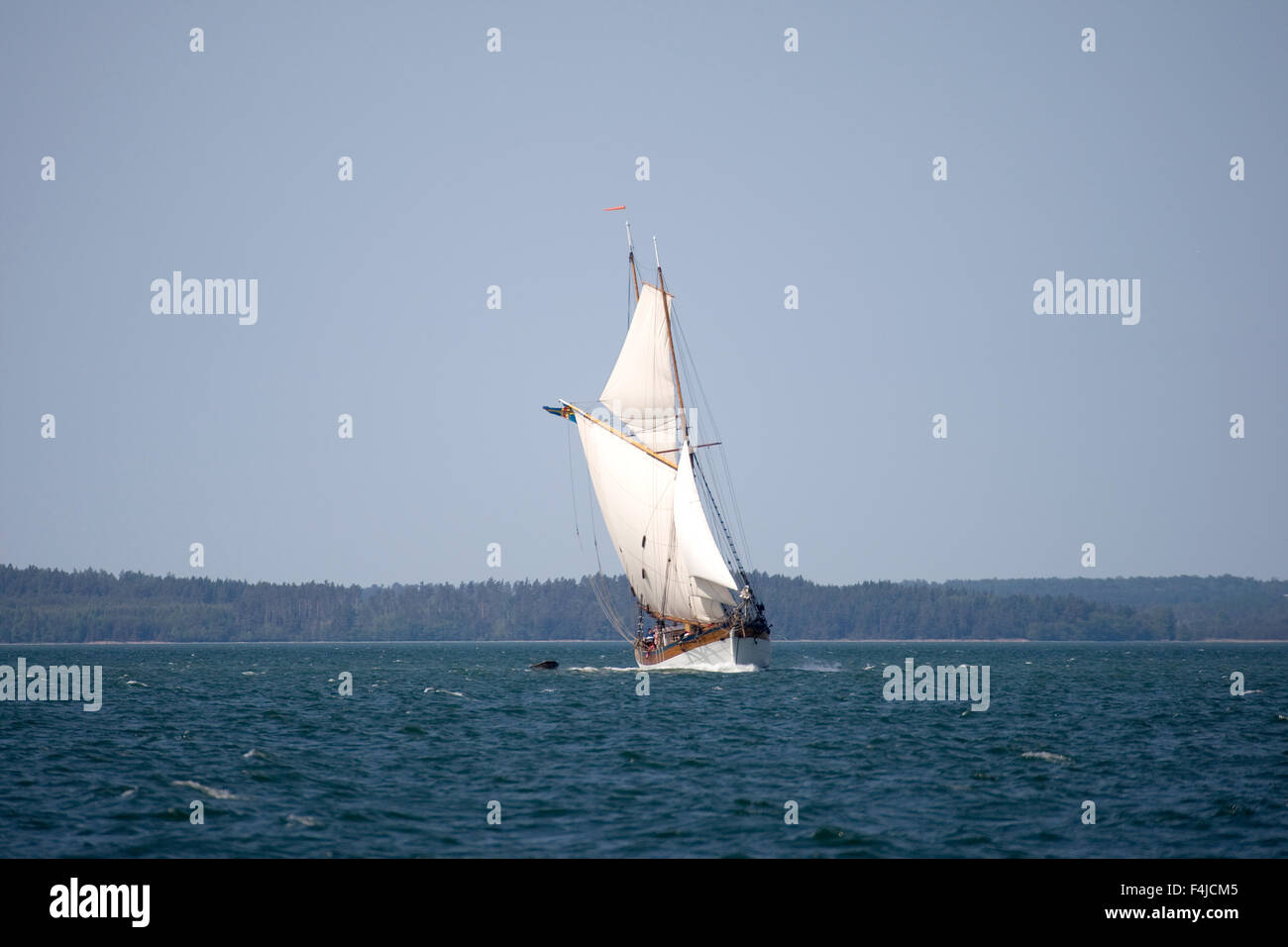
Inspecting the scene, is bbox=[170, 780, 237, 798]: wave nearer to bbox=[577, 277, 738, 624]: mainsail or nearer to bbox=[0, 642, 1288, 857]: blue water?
bbox=[0, 642, 1288, 857]: blue water

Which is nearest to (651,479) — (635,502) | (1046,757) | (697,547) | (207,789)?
(635,502)

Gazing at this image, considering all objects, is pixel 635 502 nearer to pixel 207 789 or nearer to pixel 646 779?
pixel 646 779

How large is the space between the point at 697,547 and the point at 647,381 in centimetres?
1220

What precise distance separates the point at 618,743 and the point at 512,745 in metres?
3.24

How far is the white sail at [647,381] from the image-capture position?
267 feet

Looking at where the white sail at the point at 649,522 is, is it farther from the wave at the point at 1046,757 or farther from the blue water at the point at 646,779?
the wave at the point at 1046,757

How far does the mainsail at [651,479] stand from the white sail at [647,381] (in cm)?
6

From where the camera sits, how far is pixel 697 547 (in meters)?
76.7

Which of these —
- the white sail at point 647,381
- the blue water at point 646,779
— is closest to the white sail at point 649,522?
the white sail at point 647,381
